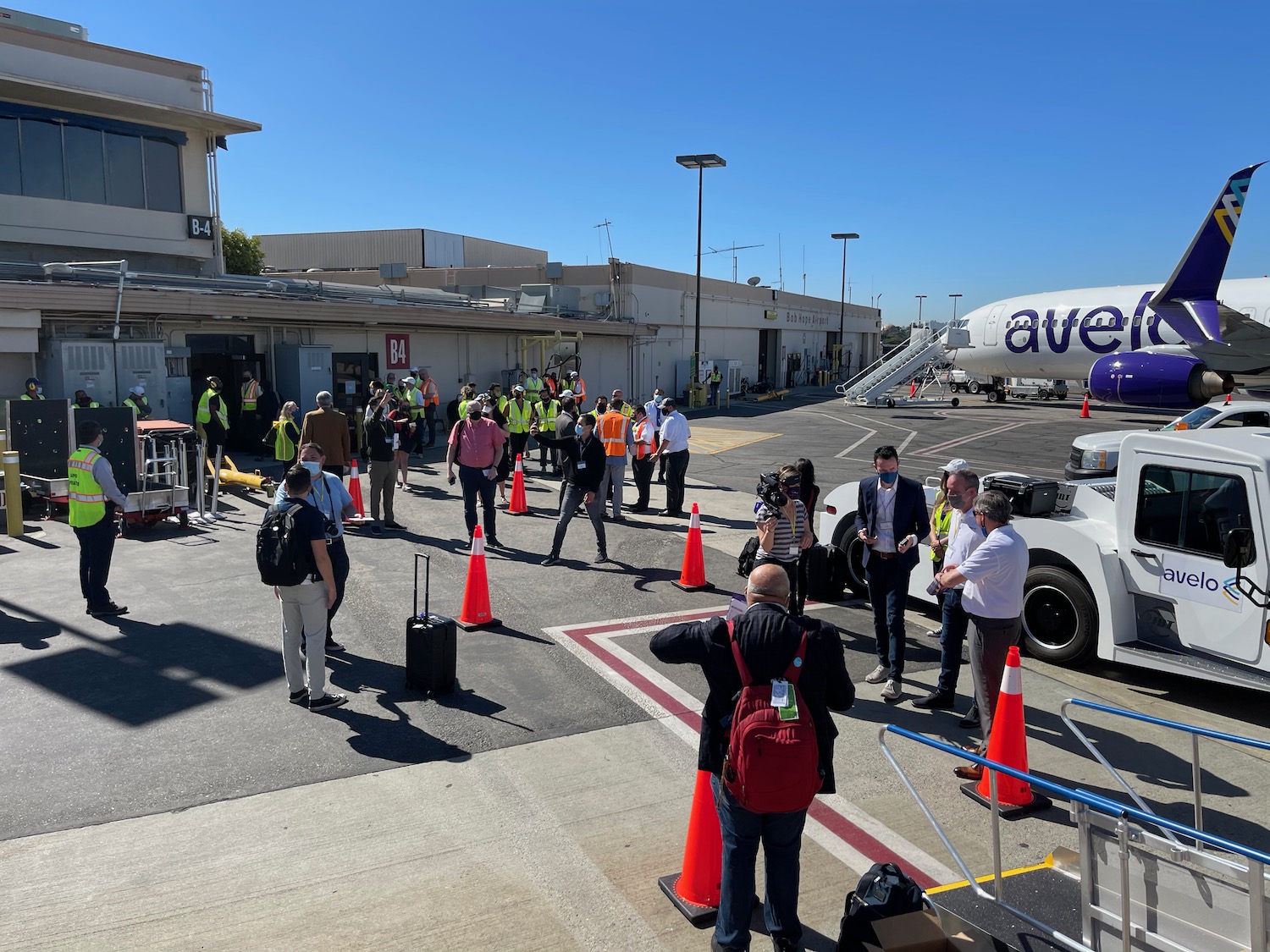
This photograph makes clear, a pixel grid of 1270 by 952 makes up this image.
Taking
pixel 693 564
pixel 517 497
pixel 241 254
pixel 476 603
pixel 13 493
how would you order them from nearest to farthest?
pixel 476 603 → pixel 693 564 → pixel 13 493 → pixel 517 497 → pixel 241 254

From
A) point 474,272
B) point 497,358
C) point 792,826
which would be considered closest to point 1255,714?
point 792,826

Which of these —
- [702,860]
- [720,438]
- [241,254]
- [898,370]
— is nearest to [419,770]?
[702,860]

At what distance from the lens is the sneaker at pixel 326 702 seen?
21.5 feet

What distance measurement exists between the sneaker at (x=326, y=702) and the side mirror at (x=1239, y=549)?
6410 millimetres

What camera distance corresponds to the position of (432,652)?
6750 mm

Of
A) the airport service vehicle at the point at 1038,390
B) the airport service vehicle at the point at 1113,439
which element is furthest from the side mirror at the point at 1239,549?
the airport service vehicle at the point at 1038,390

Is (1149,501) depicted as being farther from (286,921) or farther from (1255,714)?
(286,921)

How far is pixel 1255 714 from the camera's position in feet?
22.2

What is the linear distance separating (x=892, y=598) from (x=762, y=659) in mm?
3828

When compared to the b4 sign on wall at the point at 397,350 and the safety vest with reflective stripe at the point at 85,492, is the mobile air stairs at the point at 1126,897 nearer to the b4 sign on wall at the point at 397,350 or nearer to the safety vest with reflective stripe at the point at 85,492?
the safety vest with reflective stripe at the point at 85,492

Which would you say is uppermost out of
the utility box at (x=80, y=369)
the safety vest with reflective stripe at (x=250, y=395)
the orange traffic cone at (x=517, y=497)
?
the utility box at (x=80, y=369)

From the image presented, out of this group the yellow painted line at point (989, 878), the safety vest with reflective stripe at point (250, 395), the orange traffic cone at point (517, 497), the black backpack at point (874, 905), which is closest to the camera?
the black backpack at point (874, 905)

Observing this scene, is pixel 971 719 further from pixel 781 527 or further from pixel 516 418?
pixel 516 418

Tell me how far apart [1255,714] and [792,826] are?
5113 millimetres
